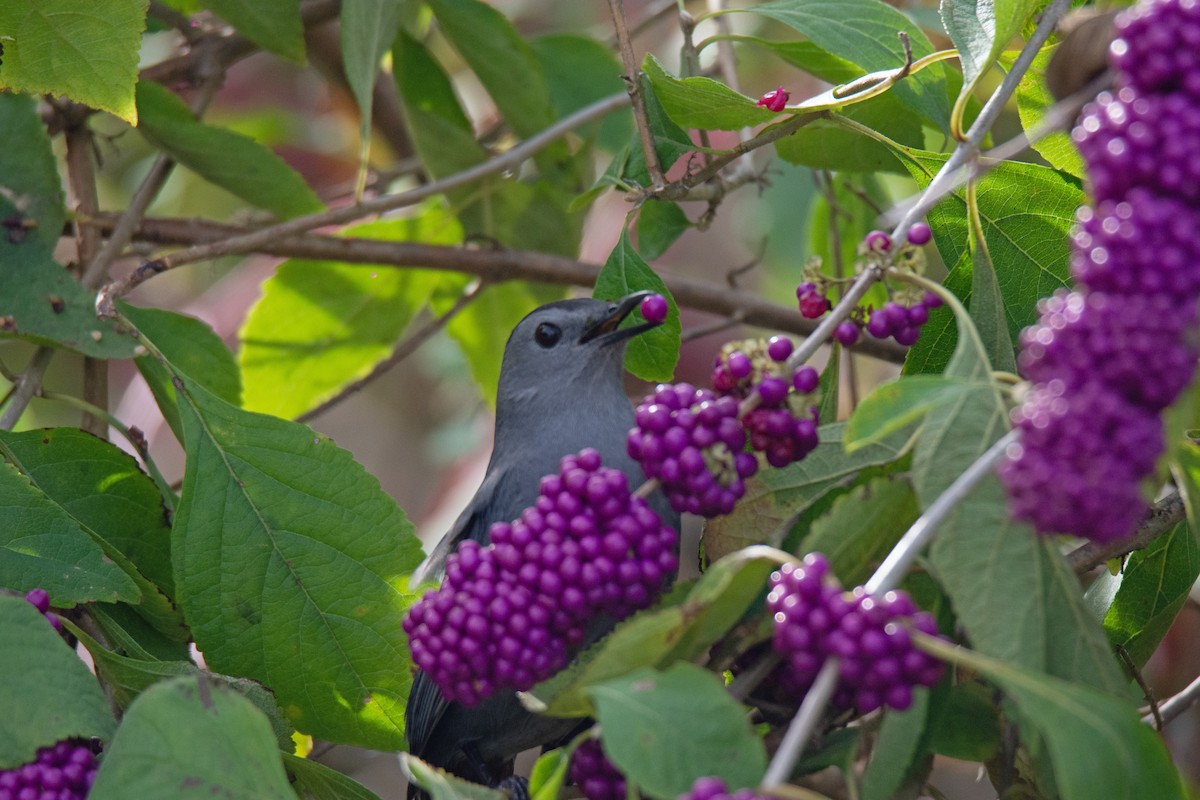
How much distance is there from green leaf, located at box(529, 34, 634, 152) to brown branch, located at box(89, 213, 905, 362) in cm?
47

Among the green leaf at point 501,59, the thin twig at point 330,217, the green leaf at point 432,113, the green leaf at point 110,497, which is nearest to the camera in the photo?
the green leaf at point 110,497

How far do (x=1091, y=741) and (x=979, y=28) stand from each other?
112 cm

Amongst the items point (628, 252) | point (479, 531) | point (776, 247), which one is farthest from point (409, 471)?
point (628, 252)

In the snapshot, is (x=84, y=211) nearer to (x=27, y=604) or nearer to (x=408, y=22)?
(x=408, y=22)

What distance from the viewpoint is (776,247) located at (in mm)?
4578

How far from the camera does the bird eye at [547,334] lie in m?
3.17

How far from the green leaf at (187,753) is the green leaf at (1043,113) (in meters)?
1.50

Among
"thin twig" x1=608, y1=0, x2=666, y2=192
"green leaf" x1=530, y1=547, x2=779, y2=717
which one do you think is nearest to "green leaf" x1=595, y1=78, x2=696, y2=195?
"thin twig" x1=608, y1=0, x2=666, y2=192

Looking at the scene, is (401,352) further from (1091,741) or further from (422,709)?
(1091,741)

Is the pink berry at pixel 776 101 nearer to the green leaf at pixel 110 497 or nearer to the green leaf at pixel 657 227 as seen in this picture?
→ the green leaf at pixel 657 227

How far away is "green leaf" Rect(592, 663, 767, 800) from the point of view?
1365 mm

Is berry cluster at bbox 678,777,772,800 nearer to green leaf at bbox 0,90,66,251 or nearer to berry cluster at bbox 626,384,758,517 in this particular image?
berry cluster at bbox 626,384,758,517

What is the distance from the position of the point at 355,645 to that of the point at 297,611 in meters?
0.12

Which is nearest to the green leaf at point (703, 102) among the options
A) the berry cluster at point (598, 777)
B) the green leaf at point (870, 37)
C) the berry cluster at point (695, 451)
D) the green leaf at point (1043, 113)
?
the green leaf at point (870, 37)
